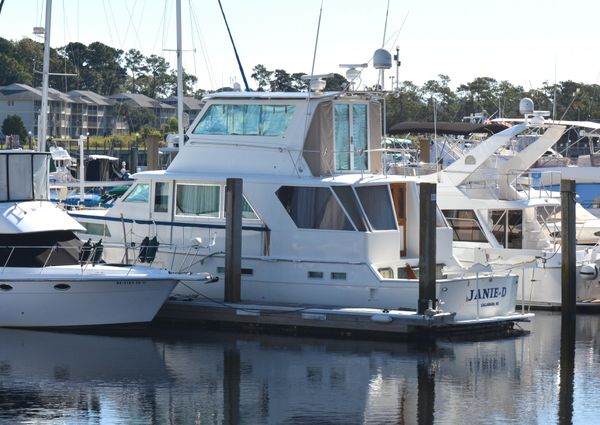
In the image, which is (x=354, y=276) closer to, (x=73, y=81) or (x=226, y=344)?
(x=226, y=344)

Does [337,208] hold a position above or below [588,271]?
above

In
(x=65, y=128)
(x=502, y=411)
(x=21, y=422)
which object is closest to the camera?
(x=21, y=422)

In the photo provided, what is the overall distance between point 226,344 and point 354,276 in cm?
270

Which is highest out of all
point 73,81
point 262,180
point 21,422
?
point 73,81

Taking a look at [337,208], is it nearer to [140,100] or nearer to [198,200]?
[198,200]

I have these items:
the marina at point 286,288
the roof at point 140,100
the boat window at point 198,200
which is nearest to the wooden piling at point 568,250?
the marina at point 286,288

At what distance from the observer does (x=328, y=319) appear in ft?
78.6

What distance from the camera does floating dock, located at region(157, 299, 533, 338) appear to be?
23.4 meters

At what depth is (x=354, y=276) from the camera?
24.2 m

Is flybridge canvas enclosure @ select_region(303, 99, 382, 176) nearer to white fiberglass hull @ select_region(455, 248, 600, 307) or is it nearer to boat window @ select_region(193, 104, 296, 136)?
boat window @ select_region(193, 104, 296, 136)

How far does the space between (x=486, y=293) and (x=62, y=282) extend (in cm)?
785

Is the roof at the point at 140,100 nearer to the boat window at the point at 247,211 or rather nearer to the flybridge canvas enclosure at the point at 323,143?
the flybridge canvas enclosure at the point at 323,143

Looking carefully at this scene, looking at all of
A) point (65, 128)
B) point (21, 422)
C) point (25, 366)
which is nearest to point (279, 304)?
point (25, 366)

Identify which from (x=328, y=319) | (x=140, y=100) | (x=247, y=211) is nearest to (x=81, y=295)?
(x=247, y=211)
